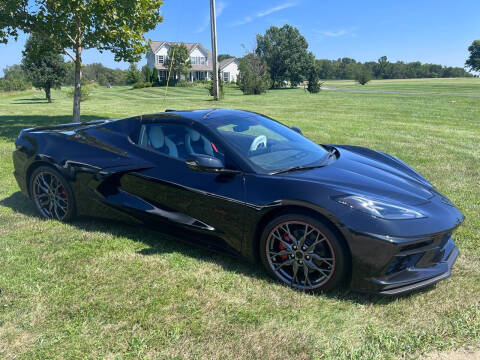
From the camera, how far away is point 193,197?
3.46 metres

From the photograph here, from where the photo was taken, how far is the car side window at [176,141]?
11.8 ft

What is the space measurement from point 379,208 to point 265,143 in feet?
4.50

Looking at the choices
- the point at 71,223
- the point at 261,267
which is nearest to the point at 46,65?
the point at 71,223

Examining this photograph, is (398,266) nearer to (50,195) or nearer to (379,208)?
(379,208)

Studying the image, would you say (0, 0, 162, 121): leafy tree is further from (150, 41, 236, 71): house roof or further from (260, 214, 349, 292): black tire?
(150, 41, 236, 71): house roof

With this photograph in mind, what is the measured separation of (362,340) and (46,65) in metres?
32.0

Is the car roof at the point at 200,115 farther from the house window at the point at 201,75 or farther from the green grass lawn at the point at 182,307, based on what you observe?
the house window at the point at 201,75

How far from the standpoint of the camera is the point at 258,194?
3.14 meters

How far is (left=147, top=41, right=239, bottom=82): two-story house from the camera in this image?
67.2 m

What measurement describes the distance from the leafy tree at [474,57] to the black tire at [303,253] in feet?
378

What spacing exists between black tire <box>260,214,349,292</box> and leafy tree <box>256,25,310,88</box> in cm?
6658

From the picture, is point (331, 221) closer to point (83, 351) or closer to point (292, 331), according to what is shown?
point (292, 331)

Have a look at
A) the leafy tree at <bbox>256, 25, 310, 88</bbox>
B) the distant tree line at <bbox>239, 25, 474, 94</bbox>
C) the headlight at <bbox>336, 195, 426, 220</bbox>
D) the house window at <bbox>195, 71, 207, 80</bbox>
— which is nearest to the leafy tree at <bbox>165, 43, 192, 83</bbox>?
the distant tree line at <bbox>239, 25, 474, 94</bbox>

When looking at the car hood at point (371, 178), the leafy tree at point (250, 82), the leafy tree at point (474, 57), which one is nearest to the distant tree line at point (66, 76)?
the car hood at point (371, 178)
